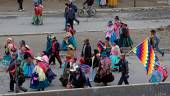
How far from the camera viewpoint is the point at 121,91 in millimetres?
21359

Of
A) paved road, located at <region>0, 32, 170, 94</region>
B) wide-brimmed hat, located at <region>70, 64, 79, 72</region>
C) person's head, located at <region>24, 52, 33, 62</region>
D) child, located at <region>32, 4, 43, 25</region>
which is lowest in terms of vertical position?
paved road, located at <region>0, 32, 170, 94</region>

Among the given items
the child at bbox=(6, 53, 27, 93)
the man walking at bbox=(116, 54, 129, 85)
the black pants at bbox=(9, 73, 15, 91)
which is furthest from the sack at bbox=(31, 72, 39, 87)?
the man walking at bbox=(116, 54, 129, 85)

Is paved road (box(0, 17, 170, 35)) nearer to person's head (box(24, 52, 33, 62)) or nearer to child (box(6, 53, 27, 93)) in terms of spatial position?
person's head (box(24, 52, 33, 62))

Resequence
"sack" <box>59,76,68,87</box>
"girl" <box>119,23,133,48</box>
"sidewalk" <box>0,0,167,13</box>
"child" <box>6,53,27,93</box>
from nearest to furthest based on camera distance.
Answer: "child" <box>6,53,27,93</box> < "sack" <box>59,76,68,87</box> < "girl" <box>119,23,133,48</box> < "sidewalk" <box>0,0,167,13</box>

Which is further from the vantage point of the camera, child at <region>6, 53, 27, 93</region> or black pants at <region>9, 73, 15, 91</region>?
black pants at <region>9, 73, 15, 91</region>

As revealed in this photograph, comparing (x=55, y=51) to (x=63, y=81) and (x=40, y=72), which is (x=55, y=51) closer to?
(x=63, y=81)

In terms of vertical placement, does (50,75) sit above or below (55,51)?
below

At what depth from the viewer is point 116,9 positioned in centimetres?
3834

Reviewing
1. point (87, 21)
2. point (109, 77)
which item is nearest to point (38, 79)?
point (109, 77)

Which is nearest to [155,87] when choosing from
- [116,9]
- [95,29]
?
[95,29]

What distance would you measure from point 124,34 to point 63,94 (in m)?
8.25

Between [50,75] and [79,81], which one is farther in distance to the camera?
[50,75]

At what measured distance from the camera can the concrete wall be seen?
2069cm

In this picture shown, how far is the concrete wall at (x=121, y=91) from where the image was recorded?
20688mm
